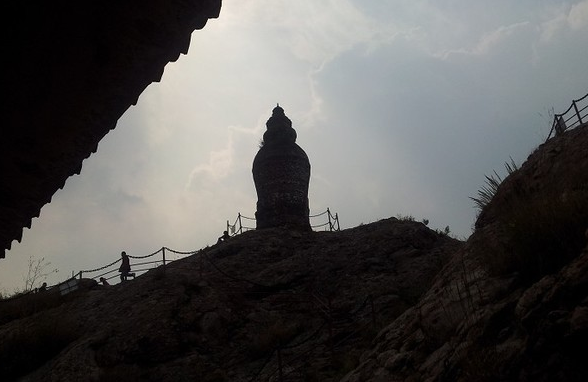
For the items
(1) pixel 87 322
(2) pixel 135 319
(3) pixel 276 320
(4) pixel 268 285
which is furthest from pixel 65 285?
(3) pixel 276 320

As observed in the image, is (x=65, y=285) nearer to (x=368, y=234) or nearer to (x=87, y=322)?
(x=87, y=322)

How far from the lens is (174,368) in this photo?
12312 millimetres

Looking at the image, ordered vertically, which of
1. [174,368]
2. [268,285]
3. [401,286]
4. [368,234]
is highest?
[368,234]

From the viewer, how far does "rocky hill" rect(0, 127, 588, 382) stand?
14.6 ft

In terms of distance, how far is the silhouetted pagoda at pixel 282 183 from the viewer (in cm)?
2453

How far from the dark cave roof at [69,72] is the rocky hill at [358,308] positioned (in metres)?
3.81

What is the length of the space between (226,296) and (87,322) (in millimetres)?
4848

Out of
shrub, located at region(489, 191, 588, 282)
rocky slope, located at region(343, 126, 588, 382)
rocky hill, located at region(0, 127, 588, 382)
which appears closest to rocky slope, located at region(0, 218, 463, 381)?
rocky hill, located at region(0, 127, 588, 382)

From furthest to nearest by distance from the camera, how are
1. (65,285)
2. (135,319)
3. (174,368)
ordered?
(65,285) < (135,319) < (174,368)

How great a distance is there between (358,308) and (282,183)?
12819mm

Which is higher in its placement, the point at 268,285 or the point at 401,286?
the point at 268,285

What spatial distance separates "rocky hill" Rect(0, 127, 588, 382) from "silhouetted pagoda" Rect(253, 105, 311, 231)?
5.56 ft

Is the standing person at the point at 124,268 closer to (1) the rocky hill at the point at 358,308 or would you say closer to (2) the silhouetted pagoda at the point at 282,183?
(1) the rocky hill at the point at 358,308

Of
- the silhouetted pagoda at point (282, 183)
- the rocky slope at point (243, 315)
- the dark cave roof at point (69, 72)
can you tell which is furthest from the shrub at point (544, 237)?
the silhouetted pagoda at point (282, 183)
